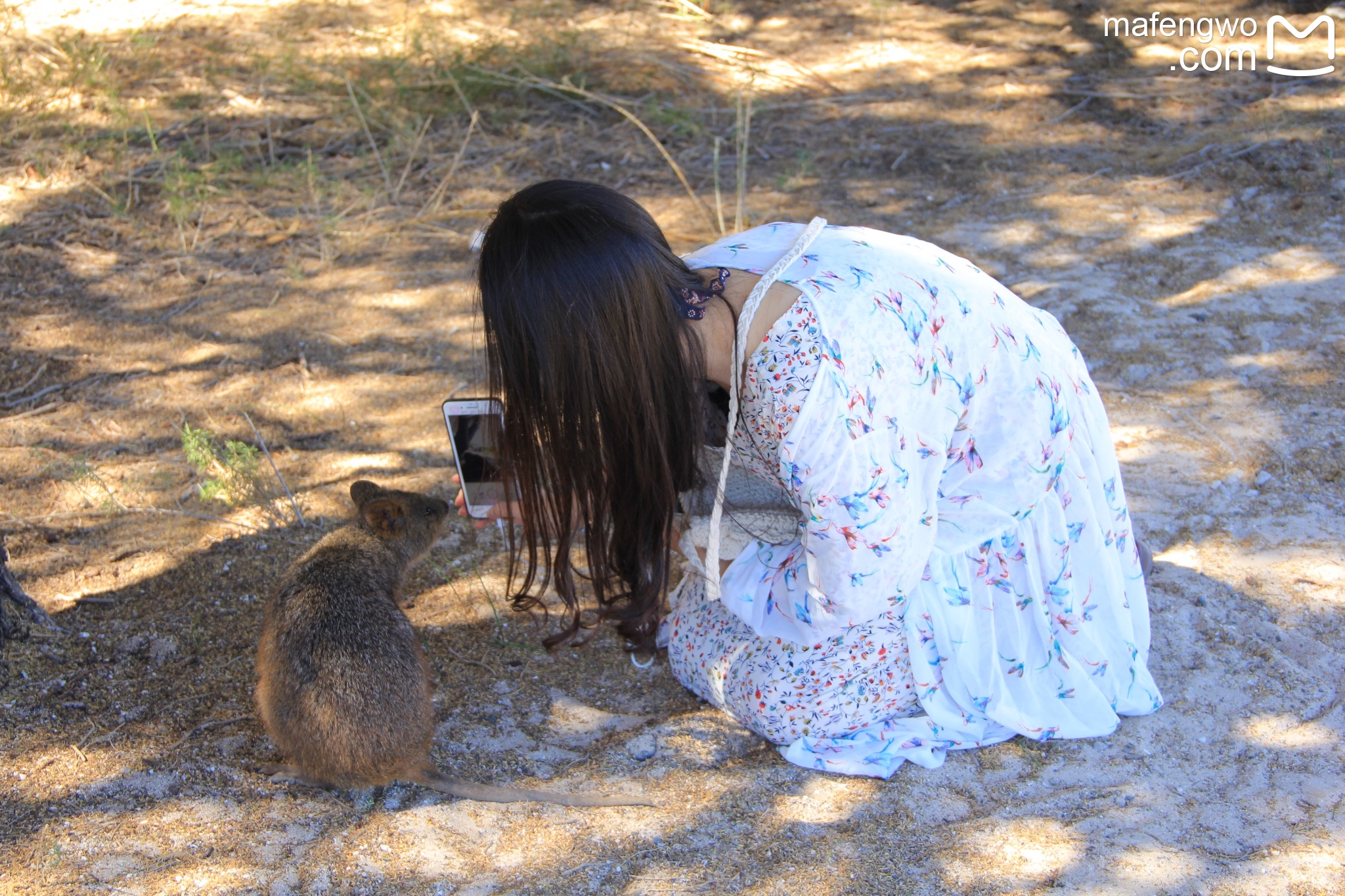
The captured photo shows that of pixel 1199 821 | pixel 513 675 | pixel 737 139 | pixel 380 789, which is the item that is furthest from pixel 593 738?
pixel 737 139

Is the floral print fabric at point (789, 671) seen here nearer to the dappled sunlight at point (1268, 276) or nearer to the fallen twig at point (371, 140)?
the dappled sunlight at point (1268, 276)

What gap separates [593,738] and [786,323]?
4.59ft

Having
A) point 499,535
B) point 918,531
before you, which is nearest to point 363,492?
point 499,535

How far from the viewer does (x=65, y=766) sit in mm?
2645

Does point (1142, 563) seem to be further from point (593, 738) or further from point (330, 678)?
point (330, 678)

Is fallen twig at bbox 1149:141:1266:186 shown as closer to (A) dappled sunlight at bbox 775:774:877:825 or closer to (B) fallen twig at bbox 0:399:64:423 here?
(A) dappled sunlight at bbox 775:774:877:825

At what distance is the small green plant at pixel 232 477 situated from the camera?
365 cm

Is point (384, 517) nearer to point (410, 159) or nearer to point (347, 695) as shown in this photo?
point (347, 695)

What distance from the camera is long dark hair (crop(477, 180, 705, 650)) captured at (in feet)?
6.95

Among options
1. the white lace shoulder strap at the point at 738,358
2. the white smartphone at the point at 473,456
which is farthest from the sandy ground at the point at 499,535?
the white lace shoulder strap at the point at 738,358

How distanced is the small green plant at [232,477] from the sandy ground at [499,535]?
0.07 m

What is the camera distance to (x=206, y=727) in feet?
9.46

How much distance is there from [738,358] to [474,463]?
A: 1579 millimetres

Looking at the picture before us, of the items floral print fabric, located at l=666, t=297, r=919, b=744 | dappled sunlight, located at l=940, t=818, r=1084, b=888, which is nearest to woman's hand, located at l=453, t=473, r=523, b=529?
floral print fabric, located at l=666, t=297, r=919, b=744
